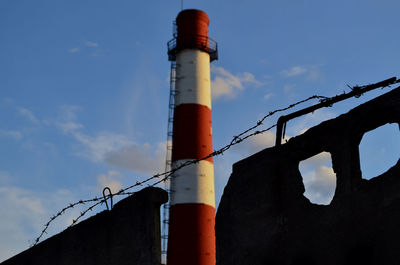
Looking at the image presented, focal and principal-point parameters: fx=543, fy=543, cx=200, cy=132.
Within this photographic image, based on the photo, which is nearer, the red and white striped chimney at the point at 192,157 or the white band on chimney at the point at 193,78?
the red and white striped chimney at the point at 192,157

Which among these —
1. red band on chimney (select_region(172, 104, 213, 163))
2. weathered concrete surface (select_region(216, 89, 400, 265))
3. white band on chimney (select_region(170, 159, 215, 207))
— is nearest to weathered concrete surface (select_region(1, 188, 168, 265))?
weathered concrete surface (select_region(216, 89, 400, 265))

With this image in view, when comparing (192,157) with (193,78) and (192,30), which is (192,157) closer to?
(193,78)

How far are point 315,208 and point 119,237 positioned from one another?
7.32ft

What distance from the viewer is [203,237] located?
14.8m

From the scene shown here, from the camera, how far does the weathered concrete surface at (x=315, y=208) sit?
297 cm

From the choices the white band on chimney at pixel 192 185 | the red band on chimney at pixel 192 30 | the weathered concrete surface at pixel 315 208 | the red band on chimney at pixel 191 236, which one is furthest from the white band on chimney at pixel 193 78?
the weathered concrete surface at pixel 315 208

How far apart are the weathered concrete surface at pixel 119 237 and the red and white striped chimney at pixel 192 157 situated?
9.06m

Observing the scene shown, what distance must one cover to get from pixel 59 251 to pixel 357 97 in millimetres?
3745

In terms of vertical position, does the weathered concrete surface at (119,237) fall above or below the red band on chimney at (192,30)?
below

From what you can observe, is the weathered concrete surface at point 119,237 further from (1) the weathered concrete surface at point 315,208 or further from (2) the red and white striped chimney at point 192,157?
(2) the red and white striped chimney at point 192,157

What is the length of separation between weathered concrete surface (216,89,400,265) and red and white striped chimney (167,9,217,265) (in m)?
10.9

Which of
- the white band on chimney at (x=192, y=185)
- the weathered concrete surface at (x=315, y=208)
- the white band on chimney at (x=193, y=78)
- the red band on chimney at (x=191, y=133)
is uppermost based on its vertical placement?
the white band on chimney at (x=193, y=78)

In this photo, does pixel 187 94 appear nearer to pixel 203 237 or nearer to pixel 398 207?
pixel 203 237

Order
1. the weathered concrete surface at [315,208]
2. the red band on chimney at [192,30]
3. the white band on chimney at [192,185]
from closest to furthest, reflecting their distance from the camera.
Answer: the weathered concrete surface at [315,208]
the white band on chimney at [192,185]
the red band on chimney at [192,30]
